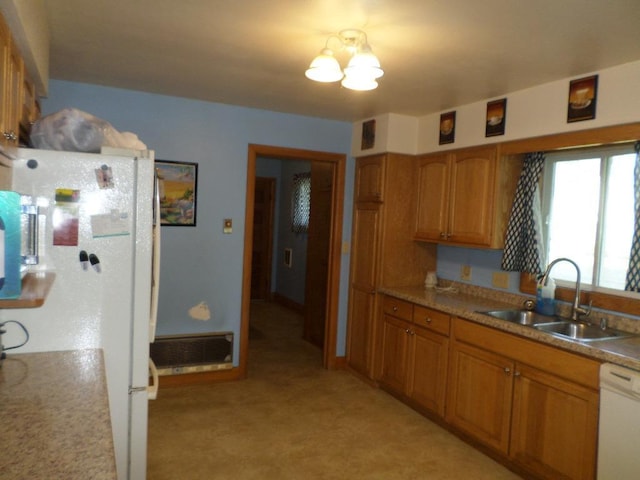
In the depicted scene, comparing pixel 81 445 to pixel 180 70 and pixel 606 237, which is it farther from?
pixel 606 237

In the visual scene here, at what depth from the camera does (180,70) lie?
3037 millimetres

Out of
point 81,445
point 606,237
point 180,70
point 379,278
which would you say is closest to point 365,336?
point 379,278

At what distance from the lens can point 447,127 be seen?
12.2 feet

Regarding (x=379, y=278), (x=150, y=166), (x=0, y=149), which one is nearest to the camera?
(x=0, y=149)

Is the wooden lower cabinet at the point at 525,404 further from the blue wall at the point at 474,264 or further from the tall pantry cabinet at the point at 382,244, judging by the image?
the tall pantry cabinet at the point at 382,244

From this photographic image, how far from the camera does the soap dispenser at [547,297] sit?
305cm

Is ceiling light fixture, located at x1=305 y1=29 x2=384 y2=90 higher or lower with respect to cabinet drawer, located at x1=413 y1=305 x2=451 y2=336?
higher

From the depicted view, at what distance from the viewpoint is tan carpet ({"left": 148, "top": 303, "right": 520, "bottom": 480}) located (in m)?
2.72

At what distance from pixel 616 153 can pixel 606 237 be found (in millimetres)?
513

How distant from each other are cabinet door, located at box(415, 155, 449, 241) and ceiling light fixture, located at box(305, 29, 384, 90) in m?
1.69

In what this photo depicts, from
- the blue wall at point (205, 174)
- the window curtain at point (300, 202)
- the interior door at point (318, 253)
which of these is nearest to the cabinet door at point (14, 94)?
the blue wall at point (205, 174)

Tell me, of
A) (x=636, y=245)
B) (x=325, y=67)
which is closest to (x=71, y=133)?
(x=325, y=67)

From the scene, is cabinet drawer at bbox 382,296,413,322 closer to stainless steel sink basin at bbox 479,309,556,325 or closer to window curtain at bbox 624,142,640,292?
stainless steel sink basin at bbox 479,309,556,325

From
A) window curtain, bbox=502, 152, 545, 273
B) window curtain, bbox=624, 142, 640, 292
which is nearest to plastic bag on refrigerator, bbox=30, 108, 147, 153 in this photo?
window curtain, bbox=502, 152, 545, 273
